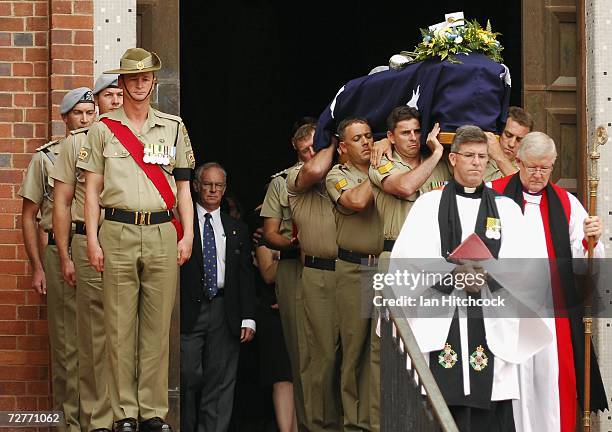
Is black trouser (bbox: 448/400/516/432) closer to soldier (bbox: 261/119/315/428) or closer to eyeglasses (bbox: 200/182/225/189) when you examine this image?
soldier (bbox: 261/119/315/428)

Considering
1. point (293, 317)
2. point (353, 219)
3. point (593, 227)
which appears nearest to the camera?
point (593, 227)

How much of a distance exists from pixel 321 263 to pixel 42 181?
6.22 feet

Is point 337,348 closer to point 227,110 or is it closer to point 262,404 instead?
point 262,404

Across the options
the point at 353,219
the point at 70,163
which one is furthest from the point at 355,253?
the point at 70,163

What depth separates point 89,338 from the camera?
372 inches

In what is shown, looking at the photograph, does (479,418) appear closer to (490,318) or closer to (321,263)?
(490,318)

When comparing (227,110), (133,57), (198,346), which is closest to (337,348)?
(198,346)

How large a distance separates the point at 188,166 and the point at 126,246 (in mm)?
686

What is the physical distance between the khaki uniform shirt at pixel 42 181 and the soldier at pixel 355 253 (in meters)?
1.77

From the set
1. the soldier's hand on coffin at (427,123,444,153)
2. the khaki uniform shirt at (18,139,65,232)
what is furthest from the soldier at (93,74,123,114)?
the soldier's hand on coffin at (427,123,444,153)

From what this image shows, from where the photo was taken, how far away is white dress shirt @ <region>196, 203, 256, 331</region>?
11.0 meters

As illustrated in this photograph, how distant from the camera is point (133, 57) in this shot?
9.27 m


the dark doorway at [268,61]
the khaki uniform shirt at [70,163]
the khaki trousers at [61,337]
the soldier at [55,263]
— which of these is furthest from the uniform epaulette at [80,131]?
the dark doorway at [268,61]

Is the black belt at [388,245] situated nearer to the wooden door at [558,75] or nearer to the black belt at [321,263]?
the black belt at [321,263]
